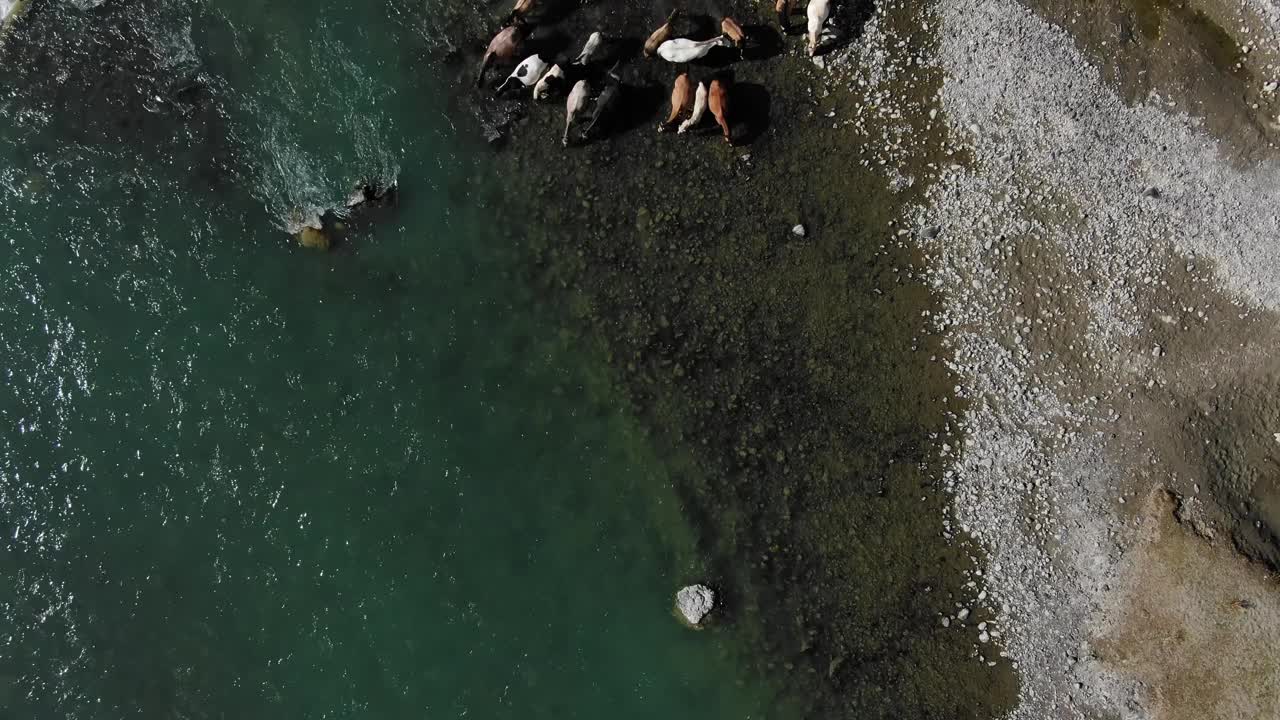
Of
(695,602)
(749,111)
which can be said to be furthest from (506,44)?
(695,602)

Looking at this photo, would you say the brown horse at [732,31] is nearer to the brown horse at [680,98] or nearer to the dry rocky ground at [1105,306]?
the brown horse at [680,98]

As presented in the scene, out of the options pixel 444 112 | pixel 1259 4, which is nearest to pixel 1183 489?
pixel 1259 4

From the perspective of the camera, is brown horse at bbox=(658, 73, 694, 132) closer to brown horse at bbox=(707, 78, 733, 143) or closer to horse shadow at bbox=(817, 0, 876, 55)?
brown horse at bbox=(707, 78, 733, 143)

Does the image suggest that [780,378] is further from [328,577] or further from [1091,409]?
[328,577]

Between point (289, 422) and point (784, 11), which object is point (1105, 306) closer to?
point (784, 11)

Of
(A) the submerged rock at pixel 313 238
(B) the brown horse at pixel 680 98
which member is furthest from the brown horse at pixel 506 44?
(A) the submerged rock at pixel 313 238
